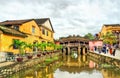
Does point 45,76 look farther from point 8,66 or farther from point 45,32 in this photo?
point 45,32

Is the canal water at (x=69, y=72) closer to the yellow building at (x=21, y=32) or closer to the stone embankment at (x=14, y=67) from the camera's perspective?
the stone embankment at (x=14, y=67)

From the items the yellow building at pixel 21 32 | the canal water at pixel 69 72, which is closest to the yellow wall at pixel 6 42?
the yellow building at pixel 21 32

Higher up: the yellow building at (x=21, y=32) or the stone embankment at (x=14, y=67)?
the yellow building at (x=21, y=32)

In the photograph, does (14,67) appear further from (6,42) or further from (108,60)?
(108,60)

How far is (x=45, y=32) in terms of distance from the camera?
49500 millimetres

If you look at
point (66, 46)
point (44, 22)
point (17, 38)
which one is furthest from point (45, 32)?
point (66, 46)

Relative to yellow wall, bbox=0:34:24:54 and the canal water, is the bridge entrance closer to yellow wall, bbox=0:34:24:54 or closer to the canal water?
the canal water

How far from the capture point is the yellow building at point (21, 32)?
1077 inches

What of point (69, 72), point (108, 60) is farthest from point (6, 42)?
point (108, 60)

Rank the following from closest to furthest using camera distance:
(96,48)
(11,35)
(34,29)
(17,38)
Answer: (11,35) → (17,38) → (34,29) → (96,48)

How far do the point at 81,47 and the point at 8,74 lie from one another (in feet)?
180

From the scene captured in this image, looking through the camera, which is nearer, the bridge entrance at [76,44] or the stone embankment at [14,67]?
the stone embankment at [14,67]

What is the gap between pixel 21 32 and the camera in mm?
34094

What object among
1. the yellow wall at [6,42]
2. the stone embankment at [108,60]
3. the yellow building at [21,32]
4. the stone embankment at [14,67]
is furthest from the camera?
the yellow building at [21,32]
